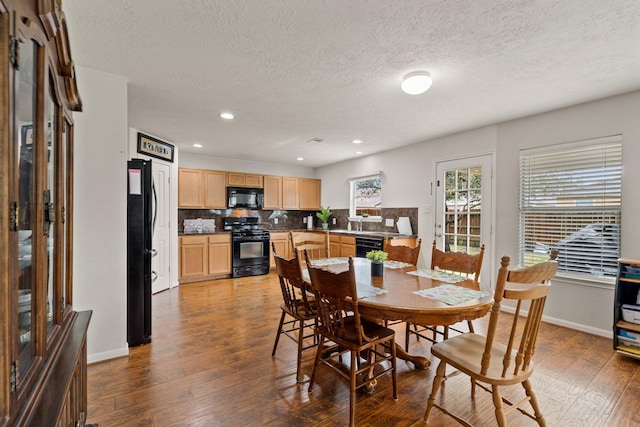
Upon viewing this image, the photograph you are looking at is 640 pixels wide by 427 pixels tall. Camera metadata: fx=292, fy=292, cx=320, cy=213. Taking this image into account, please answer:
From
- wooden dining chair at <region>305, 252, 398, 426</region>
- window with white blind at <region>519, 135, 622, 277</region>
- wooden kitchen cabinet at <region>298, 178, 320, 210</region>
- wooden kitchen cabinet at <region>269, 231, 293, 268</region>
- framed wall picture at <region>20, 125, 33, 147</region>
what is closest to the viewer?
framed wall picture at <region>20, 125, 33, 147</region>

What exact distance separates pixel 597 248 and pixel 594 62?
1860mm

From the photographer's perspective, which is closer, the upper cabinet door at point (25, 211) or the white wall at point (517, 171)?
the upper cabinet door at point (25, 211)

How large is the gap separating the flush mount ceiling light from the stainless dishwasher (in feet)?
8.55

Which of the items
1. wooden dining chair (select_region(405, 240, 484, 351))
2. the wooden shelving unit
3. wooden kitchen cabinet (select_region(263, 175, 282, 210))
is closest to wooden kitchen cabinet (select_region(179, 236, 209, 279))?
wooden kitchen cabinet (select_region(263, 175, 282, 210))

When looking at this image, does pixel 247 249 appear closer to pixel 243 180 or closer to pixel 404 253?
pixel 243 180

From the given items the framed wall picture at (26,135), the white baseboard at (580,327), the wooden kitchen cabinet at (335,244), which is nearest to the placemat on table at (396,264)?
the white baseboard at (580,327)

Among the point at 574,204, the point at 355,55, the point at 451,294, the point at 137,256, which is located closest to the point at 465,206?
the point at 574,204

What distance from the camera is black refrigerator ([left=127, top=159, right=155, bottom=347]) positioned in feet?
8.84

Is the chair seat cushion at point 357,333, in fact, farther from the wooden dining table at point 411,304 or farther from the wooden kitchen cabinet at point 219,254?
the wooden kitchen cabinet at point 219,254

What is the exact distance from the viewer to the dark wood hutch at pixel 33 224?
0.69 m

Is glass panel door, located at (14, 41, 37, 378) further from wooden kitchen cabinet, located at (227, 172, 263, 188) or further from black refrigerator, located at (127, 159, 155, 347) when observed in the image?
wooden kitchen cabinet, located at (227, 172, 263, 188)

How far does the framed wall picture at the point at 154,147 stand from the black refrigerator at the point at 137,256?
1.56m

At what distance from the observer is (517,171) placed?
11.7 ft

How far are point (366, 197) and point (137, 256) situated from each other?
14.1ft
